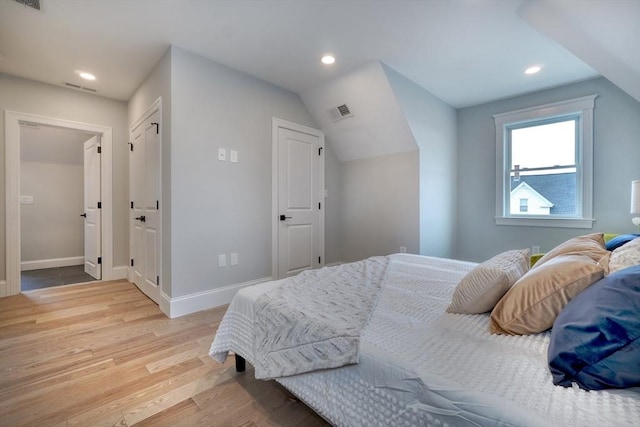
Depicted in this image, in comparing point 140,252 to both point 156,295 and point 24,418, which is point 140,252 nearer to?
point 156,295

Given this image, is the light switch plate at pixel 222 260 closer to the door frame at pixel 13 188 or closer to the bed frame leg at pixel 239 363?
the bed frame leg at pixel 239 363

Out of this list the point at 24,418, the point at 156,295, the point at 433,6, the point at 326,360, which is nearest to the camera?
the point at 326,360

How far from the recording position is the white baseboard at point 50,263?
4383mm

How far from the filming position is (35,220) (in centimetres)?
450

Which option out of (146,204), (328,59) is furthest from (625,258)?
(146,204)

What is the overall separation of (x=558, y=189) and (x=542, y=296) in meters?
3.41

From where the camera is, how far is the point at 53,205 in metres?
4.67

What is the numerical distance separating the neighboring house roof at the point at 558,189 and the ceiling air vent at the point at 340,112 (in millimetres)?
2536

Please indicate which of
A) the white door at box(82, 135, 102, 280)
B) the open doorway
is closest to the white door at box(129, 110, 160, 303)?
the white door at box(82, 135, 102, 280)

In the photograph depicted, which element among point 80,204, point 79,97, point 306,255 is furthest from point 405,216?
point 80,204

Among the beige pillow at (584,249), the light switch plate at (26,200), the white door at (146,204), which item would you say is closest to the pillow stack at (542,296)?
the beige pillow at (584,249)

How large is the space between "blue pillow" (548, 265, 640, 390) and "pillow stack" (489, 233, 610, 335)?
151 mm

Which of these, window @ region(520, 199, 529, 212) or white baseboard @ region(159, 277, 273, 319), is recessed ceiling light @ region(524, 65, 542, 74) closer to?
window @ region(520, 199, 529, 212)

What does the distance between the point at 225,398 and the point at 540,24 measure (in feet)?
10.7
